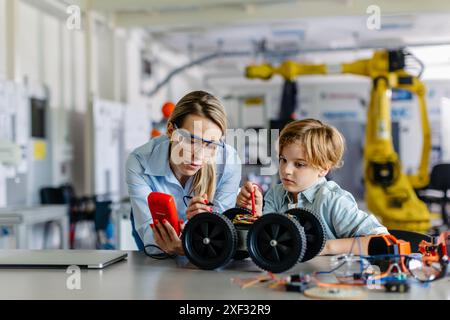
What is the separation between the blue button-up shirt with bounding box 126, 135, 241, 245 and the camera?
5.31 ft

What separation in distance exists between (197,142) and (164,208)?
26 centimetres

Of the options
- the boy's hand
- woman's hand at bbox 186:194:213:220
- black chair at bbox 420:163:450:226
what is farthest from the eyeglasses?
black chair at bbox 420:163:450:226

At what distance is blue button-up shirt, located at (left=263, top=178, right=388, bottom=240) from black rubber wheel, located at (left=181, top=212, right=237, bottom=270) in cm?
25

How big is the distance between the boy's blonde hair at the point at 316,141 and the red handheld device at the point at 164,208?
0.35 meters

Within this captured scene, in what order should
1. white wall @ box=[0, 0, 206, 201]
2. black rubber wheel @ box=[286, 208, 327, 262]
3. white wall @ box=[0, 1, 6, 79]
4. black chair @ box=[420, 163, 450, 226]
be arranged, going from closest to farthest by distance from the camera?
black rubber wheel @ box=[286, 208, 327, 262] → white wall @ box=[0, 1, 6, 79] → white wall @ box=[0, 0, 206, 201] → black chair @ box=[420, 163, 450, 226]

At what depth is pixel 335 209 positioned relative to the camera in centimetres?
147

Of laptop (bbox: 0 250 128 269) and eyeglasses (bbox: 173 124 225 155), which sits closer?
laptop (bbox: 0 250 128 269)

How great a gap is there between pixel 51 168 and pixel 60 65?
3.52ft

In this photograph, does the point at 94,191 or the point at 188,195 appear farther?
the point at 94,191

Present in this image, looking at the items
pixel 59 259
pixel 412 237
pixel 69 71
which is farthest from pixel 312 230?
pixel 69 71

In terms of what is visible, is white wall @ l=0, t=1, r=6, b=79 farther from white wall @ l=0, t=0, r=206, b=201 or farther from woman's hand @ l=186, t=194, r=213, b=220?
woman's hand @ l=186, t=194, r=213, b=220
